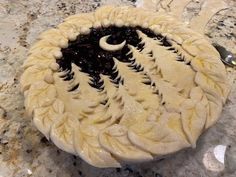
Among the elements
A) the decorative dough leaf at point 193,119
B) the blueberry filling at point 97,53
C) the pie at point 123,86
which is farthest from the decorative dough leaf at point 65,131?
the decorative dough leaf at point 193,119

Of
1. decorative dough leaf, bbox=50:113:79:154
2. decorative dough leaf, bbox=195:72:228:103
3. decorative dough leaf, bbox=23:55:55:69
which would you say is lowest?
decorative dough leaf, bbox=50:113:79:154

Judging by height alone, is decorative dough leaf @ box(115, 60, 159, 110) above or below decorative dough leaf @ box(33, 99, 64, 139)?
above

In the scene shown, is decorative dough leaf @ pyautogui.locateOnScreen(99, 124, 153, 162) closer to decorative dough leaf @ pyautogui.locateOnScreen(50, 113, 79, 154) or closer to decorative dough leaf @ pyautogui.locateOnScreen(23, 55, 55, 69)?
decorative dough leaf @ pyautogui.locateOnScreen(50, 113, 79, 154)

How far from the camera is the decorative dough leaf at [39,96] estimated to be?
815mm

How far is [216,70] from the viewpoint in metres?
0.86

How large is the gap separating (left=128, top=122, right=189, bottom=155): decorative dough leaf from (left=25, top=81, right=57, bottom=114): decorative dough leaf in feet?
0.65

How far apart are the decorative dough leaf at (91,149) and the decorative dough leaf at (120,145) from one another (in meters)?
0.01

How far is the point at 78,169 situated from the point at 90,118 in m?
0.13

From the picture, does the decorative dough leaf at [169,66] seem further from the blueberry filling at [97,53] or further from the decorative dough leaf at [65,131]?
the decorative dough leaf at [65,131]

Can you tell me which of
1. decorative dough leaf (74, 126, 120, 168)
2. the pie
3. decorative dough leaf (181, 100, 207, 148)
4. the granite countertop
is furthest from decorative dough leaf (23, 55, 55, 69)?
decorative dough leaf (181, 100, 207, 148)

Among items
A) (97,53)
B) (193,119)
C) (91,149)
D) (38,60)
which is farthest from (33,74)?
(193,119)

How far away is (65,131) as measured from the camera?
76 centimetres

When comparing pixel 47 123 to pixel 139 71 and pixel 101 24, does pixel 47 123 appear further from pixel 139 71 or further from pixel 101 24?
pixel 101 24

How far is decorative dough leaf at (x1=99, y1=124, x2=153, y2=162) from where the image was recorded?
71 cm
